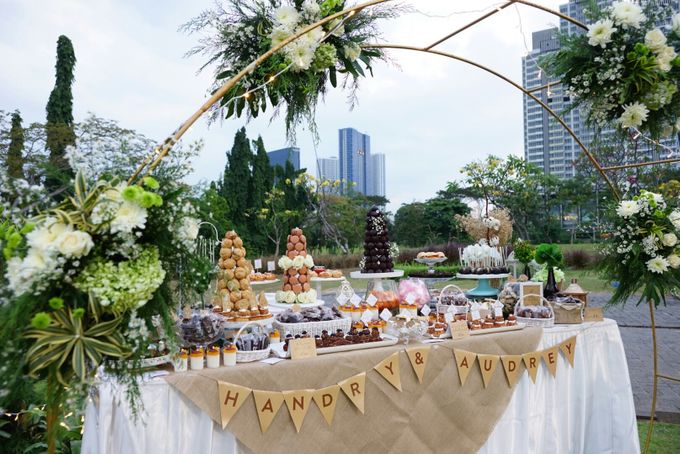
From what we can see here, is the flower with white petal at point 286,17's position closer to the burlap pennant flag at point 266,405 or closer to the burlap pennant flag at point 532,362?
the burlap pennant flag at point 266,405

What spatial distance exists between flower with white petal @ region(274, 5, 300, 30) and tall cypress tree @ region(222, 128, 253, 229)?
19000 mm

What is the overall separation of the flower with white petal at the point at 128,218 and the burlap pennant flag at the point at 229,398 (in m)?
1.03

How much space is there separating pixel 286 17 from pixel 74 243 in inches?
53.7

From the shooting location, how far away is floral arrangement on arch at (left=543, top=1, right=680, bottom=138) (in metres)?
2.74

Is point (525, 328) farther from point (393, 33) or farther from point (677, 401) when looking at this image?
point (677, 401)

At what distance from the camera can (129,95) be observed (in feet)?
14.3

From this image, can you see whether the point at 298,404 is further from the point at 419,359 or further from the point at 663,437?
the point at 663,437

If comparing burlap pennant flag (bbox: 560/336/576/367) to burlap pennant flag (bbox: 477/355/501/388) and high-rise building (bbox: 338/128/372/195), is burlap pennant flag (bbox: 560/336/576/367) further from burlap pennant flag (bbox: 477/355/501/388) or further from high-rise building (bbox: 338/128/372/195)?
high-rise building (bbox: 338/128/372/195)

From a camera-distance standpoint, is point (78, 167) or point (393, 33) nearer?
point (78, 167)

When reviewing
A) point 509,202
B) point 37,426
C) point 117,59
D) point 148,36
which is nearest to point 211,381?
point 37,426

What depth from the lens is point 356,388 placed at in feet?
8.33

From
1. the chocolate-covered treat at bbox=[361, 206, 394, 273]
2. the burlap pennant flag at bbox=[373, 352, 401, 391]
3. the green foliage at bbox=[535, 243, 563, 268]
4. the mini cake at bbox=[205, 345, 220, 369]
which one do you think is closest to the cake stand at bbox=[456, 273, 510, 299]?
the green foliage at bbox=[535, 243, 563, 268]

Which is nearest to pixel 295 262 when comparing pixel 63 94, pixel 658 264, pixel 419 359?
pixel 419 359

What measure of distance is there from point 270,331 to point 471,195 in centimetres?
2823
